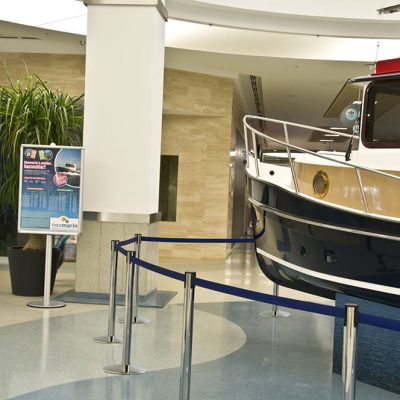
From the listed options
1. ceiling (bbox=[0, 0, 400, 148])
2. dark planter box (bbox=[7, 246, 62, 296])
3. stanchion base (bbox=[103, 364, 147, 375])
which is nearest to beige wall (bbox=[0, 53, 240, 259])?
ceiling (bbox=[0, 0, 400, 148])

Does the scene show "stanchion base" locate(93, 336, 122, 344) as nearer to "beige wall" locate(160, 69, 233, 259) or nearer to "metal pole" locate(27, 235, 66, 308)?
"metal pole" locate(27, 235, 66, 308)

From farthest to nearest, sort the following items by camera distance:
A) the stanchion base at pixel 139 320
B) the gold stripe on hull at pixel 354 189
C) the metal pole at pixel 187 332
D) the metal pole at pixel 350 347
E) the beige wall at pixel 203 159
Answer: the beige wall at pixel 203 159 → the stanchion base at pixel 139 320 → the gold stripe on hull at pixel 354 189 → the metal pole at pixel 187 332 → the metal pole at pixel 350 347

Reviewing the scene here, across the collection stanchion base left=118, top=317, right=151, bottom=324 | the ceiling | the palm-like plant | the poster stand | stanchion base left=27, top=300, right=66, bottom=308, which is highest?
the ceiling

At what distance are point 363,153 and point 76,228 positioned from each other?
3.12 m

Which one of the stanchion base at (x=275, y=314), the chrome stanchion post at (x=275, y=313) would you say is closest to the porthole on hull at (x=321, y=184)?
the chrome stanchion post at (x=275, y=313)

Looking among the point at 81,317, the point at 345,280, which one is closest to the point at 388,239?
the point at 345,280

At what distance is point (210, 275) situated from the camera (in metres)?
11.0

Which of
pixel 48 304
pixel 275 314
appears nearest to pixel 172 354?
pixel 275 314

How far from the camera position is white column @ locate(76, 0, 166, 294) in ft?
25.7

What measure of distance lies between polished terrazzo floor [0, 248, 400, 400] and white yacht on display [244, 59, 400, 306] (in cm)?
63

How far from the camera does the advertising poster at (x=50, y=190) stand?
7492 mm

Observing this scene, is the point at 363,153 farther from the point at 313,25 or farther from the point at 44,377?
the point at 313,25

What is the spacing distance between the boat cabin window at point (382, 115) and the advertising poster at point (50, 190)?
3.05 metres

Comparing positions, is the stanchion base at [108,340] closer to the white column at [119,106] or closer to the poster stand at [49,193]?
the poster stand at [49,193]
